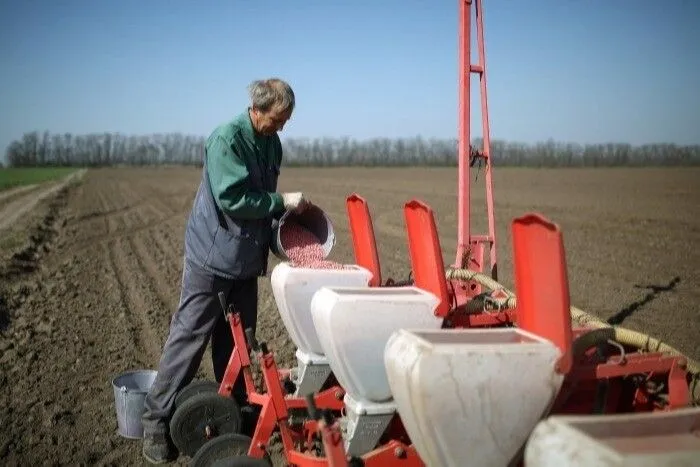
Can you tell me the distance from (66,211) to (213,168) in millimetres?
20318

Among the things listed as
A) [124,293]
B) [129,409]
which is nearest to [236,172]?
[129,409]

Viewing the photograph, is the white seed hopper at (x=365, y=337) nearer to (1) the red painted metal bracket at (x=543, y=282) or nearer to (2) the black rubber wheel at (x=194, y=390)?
(1) the red painted metal bracket at (x=543, y=282)

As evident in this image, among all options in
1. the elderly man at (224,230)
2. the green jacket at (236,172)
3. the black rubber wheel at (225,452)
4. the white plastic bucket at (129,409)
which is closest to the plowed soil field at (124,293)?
the white plastic bucket at (129,409)

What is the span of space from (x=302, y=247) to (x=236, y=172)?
0.74 metres

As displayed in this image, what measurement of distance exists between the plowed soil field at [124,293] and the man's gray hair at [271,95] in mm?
2209

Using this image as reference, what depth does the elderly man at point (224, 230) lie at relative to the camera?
3.46 metres

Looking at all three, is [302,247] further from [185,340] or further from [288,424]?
[288,424]

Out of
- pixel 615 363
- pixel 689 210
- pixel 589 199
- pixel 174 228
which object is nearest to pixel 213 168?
pixel 615 363

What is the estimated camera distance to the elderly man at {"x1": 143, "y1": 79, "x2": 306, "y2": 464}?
3455 millimetres

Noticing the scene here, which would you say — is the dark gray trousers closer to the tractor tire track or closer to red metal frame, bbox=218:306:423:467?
red metal frame, bbox=218:306:423:467

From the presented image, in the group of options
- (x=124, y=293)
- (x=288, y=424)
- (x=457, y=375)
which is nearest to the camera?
(x=457, y=375)

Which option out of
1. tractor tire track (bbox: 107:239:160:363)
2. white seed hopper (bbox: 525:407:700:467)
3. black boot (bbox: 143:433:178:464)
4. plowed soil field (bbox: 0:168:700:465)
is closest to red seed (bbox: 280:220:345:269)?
black boot (bbox: 143:433:178:464)

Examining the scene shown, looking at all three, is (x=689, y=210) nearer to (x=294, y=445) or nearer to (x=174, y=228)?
(x=174, y=228)

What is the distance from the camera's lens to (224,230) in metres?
A: 3.60
